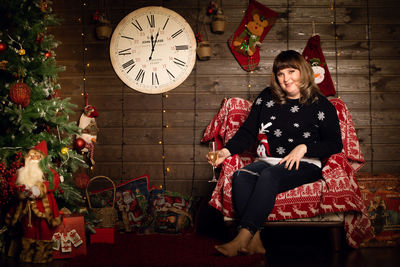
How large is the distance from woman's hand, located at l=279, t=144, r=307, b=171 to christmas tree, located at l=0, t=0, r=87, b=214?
136 centimetres

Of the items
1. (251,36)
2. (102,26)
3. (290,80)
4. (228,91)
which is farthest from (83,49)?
(290,80)

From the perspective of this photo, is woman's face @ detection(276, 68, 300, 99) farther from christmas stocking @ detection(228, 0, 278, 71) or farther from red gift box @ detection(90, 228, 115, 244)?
red gift box @ detection(90, 228, 115, 244)

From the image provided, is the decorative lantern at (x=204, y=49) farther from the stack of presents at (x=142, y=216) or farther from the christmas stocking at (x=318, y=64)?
the stack of presents at (x=142, y=216)

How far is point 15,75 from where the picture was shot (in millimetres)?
2211

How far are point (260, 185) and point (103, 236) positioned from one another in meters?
1.13

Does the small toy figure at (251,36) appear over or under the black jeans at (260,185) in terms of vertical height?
over

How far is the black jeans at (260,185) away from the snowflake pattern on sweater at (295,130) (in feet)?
0.38

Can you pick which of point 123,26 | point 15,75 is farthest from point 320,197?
point 123,26

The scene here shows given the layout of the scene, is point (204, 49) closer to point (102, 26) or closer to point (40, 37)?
point (102, 26)

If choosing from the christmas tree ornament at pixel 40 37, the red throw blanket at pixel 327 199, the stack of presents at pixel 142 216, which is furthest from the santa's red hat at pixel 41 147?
the red throw blanket at pixel 327 199

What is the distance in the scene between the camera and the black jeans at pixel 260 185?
185 cm

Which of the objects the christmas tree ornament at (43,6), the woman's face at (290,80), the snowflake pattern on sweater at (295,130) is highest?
the christmas tree ornament at (43,6)

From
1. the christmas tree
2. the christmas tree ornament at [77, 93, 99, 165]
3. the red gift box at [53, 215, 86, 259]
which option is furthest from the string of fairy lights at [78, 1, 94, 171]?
the red gift box at [53, 215, 86, 259]

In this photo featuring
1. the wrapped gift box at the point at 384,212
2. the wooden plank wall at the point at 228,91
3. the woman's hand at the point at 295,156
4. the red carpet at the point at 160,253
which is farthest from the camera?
the wooden plank wall at the point at 228,91
